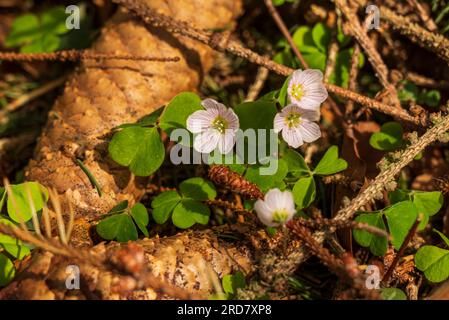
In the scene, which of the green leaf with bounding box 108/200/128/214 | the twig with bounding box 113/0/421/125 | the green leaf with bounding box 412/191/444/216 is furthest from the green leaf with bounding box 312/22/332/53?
the green leaf with bounding box 108/200/128/214

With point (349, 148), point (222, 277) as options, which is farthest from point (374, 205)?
point (222, 277)

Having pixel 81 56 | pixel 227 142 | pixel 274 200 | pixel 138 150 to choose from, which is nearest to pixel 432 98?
pixel 227 142

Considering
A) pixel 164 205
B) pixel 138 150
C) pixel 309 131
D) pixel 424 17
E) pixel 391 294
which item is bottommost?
pixel 391 294

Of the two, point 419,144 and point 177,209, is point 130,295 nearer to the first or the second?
point 177,209

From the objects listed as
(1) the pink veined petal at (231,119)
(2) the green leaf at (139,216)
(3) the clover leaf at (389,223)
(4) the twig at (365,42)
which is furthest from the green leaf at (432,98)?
(2) the green leaf at (139,216)

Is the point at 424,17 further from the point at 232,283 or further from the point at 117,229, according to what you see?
the point at 117,229

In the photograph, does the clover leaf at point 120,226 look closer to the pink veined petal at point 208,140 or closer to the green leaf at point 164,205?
the green leaf at point 164,205
